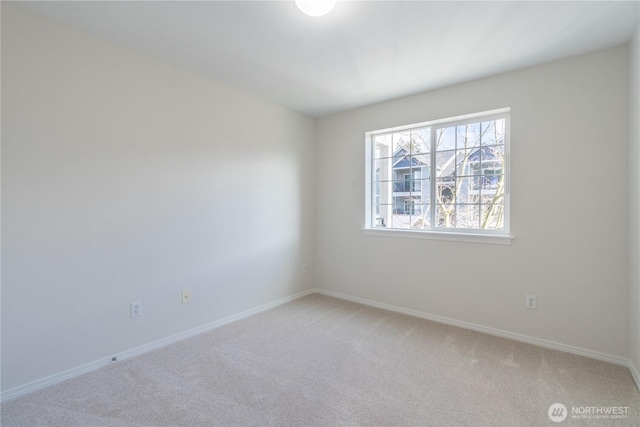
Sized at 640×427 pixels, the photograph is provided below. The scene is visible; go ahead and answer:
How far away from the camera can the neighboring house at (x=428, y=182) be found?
113 inches

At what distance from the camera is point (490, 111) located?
2.78 meters

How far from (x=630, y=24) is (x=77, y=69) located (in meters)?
3.76

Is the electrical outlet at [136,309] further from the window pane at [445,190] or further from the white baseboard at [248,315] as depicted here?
the window pane at [445,190]

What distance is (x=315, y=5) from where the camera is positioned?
165 centimetres

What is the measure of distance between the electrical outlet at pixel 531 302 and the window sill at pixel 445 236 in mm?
485

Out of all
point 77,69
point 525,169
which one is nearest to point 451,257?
point 525,169

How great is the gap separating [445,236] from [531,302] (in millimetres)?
893

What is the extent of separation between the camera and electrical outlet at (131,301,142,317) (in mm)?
2367

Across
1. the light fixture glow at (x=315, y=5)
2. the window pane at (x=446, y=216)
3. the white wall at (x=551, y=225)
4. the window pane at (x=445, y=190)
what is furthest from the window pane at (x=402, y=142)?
the light fixture glow at (x=315, y=5)

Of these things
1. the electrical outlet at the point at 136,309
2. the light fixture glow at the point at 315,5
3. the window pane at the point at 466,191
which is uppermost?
the light fixture glow at the point at 315,5

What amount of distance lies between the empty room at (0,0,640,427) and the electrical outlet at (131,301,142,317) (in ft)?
0.05

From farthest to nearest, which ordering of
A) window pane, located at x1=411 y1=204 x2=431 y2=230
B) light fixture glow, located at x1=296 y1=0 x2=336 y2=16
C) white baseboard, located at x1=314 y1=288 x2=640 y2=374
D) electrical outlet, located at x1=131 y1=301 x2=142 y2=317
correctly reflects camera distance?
window pane, located at x1=411 y1=204 x2=431 y2=230
electrical outlet, located at x1=131 y1=301 x2=142 y2=317
white baseboard, located at x1=314 y1=288 x2=640 y2=374
light fixture glow, located at x1=296 y1=0 x2=336 y2=16

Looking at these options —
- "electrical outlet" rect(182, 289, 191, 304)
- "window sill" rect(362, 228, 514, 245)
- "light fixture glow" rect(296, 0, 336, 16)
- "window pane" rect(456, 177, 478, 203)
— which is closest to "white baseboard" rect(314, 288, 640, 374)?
"window sill" rect(362, 228, 514, 245)

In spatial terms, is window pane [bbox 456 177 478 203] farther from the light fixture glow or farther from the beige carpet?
the light fixture glow
